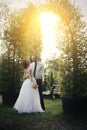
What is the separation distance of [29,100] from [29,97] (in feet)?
0.34

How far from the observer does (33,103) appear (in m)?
11.5

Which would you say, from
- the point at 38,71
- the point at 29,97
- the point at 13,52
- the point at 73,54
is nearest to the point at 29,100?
the point at 29,97

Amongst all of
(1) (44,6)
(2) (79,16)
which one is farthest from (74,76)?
(1) (44,6)

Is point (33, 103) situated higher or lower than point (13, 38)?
lower

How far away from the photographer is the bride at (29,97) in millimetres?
11320

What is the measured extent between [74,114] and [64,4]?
384 centimetres

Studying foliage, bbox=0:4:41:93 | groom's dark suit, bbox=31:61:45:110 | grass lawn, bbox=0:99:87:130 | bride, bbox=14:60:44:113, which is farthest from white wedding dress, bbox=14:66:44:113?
foliage, bbox=0:4:41:93

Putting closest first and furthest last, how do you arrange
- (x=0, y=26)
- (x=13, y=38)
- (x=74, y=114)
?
(x=74, y=114)
(x=13, y=38)
(x=0, y=26)

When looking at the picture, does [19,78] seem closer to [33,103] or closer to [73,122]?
[33,103]

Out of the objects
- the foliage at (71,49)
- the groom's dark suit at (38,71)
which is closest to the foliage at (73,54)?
the foliage at (71,49)

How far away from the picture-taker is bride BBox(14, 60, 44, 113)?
11.3m

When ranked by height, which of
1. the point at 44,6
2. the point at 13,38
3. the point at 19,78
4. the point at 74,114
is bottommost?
the point at 74,114

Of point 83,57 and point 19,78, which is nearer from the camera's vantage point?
point 83,57

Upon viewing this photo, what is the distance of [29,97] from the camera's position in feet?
37.6
